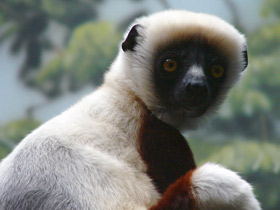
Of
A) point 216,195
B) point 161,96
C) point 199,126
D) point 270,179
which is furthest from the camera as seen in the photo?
point 270,179

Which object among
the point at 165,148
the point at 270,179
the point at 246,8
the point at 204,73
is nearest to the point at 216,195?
the point at 165,148

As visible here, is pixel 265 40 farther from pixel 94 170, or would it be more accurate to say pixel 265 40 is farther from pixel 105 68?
pixel 94 170

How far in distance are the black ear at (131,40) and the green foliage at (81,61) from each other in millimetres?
2977

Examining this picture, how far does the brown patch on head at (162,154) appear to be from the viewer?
76.9 inches

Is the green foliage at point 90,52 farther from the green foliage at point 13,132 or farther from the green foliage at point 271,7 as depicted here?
the green foliage at point 271,7

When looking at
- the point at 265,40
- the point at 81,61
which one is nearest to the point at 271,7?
the point at 265,40

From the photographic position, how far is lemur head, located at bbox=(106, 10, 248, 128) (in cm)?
211

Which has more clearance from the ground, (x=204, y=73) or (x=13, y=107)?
(x=204, y=73)

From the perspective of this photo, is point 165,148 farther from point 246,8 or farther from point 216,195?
point 246,8

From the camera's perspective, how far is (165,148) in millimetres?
2012

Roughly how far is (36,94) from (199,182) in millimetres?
3978

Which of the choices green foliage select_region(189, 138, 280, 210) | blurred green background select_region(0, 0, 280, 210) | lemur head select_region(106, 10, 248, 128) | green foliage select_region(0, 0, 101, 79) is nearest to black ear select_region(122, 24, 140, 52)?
lemur head select_region(106, 10, 248, 128)

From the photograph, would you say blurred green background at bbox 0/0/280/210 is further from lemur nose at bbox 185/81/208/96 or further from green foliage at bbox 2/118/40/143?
lemur nose at bbox 185/81/208/96

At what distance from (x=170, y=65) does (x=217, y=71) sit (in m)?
0.22
